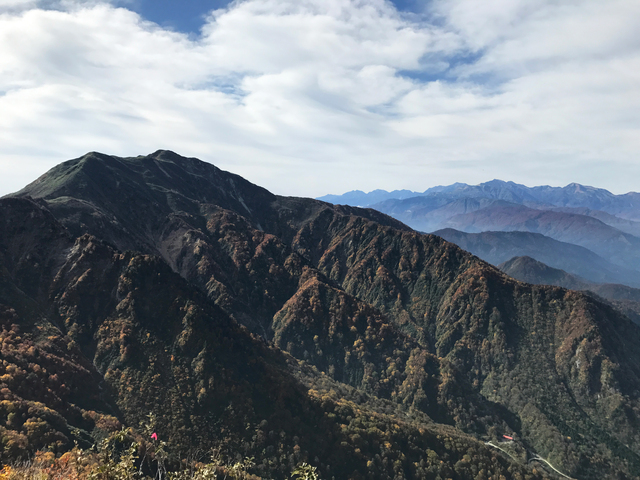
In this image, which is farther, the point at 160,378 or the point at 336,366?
the point at 336,366

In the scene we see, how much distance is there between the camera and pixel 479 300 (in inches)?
7864

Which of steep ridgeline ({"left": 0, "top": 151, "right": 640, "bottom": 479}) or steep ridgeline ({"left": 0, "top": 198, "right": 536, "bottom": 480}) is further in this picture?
steep ridgeline ({"left": 0, "top": 151, "right": 640, "bottom": 479})

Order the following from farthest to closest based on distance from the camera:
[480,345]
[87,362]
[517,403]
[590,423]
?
[480,345] < [517,403] < [590,423] < [87,362]

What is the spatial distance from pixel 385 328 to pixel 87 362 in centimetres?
12587

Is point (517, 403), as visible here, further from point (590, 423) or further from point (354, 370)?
point (354, 370)

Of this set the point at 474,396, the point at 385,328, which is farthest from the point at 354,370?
the point at 474,396

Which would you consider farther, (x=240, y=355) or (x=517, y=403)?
(x=517, y=403)

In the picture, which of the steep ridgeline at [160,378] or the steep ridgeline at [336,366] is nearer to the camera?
the steep ridgeline at [160,378]

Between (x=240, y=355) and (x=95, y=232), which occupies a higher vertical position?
(x=95, y=232)

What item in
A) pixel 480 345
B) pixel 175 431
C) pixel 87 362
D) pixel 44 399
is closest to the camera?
pixel 44 399

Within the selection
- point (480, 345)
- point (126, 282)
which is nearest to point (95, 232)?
point (126, 282)

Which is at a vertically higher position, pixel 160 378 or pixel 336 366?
pixel 160 378

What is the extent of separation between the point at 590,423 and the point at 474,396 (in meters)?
47.2

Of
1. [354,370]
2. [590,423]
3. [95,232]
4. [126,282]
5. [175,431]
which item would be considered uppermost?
[95,232]
